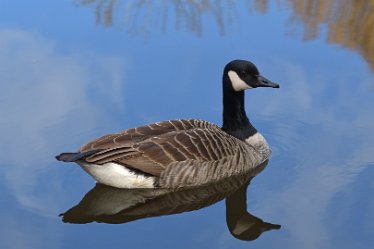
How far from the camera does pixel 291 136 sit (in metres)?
6.68

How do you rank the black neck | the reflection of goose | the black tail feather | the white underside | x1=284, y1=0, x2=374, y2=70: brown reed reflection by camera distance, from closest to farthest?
the reflection of goose → the black tail feather → the white underside → the black neck → x1=284, y1=0, x2=374, y2=70: brown reed reflection

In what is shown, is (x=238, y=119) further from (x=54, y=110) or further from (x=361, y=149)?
(x=54, y=110)

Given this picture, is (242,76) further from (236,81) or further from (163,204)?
(163,204)

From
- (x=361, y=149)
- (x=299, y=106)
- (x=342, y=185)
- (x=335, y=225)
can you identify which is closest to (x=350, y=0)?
(x=299, y=106)

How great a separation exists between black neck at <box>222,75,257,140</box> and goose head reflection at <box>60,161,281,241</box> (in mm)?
569

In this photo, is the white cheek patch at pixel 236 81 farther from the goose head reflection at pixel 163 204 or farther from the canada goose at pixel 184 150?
the goose head reflection at pixel 163 204

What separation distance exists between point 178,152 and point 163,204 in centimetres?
45

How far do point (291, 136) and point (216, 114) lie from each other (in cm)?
78

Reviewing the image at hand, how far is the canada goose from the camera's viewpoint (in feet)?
18.7

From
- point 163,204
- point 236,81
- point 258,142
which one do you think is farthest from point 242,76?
point 163,204

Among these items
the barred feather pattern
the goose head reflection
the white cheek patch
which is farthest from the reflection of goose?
Result: the white cheek patch

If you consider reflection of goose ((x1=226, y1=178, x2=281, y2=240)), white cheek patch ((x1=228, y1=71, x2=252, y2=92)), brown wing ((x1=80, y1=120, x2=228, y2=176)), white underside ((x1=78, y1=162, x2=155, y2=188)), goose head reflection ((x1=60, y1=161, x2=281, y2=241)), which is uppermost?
white cheek patch ((x1=228, y1=71, x2=252, y2=92))

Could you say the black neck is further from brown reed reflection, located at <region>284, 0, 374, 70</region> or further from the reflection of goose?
brown reed reflection, located at <region>284, 0, 374, 70</region>

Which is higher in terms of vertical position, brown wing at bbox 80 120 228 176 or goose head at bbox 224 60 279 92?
goose head at bbox 224 60 279 92
